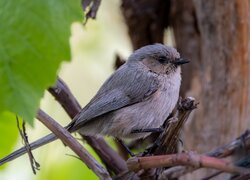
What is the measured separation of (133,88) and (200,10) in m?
Result: 0.66

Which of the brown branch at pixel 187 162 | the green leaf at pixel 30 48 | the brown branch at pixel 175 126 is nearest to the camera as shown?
the green leaf at pixel 30 48

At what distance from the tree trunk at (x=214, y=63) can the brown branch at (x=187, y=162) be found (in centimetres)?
129

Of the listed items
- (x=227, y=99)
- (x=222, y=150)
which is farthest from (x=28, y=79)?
(x=227, y=99)

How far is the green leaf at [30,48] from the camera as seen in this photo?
3.84ft

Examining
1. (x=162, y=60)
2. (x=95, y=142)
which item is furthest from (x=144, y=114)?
(x=162, y=60)

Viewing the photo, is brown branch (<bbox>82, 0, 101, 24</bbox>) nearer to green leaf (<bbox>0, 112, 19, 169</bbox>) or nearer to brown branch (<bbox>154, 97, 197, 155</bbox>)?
green leaf (<bbox>0, 112, 19, 169</bbox>)

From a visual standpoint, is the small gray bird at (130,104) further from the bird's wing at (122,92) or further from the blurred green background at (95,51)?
the blurred green background at (95,51)

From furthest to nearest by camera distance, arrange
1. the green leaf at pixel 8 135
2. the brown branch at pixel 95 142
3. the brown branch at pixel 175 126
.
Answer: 1. the brown branch at pixel 95 142
2. the green leaf at pixel 8 135
3. the brown branch at pixel 175 126

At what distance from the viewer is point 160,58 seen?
116 inches

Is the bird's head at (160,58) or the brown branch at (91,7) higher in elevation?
the brown branch at (91,7)

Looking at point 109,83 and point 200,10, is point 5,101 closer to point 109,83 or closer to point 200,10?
point 109,83

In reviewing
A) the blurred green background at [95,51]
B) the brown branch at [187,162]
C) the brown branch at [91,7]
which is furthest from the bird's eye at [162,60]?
the brown branch at [187,162]

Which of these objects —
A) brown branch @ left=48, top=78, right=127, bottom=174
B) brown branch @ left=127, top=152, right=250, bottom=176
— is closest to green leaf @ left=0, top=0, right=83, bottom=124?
brown branch @ left=127, top=152, right=250, bottom=176

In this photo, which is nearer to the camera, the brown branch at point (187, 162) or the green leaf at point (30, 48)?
the green leaf at point (30, 48)
